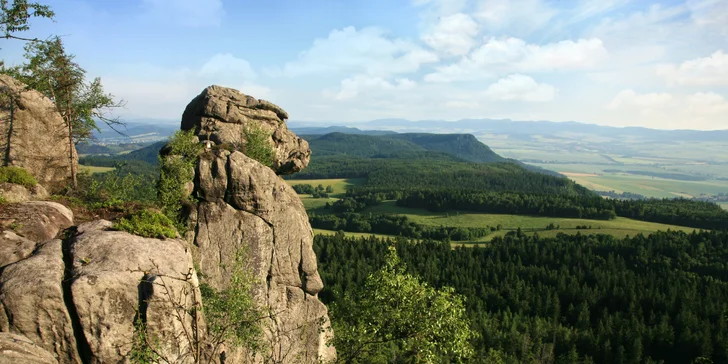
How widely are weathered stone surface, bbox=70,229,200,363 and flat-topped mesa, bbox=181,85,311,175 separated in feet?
48.3

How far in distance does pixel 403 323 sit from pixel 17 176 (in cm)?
2299

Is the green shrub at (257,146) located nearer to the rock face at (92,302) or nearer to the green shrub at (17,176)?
the green shrub at (17,176)

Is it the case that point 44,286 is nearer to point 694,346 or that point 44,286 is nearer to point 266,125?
point 266,125

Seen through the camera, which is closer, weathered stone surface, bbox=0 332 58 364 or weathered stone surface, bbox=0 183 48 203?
weathered stone surface, bbox=0 332 58 364

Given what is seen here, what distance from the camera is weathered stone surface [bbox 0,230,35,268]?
16.6m

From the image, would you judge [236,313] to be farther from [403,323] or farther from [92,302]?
[403,323]

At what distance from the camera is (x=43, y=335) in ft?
48.9

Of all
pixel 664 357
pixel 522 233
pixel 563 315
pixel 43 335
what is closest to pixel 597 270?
pixel 563 315

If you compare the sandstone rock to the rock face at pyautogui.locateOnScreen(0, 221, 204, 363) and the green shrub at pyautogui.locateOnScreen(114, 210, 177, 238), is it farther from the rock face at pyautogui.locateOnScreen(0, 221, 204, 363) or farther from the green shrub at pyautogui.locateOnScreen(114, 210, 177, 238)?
the rock face at pyautogui.locateOnScreen(0, 221, 204, 363)

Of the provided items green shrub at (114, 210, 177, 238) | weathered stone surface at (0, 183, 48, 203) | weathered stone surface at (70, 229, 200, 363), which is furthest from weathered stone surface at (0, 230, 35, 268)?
weathered stone surface at (0, 183, 48, 203)

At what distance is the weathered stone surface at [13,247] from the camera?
54.5 ft

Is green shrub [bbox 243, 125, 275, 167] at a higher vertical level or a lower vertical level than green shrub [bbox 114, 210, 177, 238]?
higher

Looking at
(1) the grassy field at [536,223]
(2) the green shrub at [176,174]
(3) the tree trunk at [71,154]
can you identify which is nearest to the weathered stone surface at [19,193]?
(3) the tree trunk at [71,154]

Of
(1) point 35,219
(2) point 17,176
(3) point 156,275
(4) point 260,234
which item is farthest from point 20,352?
(4) point 260,234
